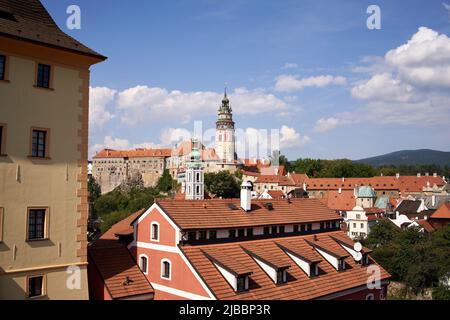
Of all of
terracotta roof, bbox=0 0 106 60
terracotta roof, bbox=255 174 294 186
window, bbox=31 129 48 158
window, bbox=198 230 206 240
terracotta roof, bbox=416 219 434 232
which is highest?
terracotta roof, bbox=0 0 106 60

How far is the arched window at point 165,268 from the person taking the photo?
70.2 ft

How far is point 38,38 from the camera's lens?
15094 mm

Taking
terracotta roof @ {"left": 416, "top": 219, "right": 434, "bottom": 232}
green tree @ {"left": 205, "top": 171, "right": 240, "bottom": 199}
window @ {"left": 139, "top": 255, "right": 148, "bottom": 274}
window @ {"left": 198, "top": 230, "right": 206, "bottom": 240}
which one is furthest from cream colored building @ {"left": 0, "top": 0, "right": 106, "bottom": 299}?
green tree @ {"left": 205, "top": 171, "right": 240, "bottom": 199}

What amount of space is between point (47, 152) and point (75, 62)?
11.3ft

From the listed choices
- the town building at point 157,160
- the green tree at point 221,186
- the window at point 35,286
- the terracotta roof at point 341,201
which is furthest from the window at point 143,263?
the town building at point 157,160

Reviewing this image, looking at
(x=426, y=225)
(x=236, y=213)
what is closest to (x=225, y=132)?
(x=426, y=225)

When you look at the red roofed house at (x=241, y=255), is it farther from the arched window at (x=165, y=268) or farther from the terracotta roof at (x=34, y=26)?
the terracotta roof at (x=34, y=26)

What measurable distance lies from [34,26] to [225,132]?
122033mm

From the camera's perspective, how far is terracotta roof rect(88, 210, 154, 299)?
769 inches

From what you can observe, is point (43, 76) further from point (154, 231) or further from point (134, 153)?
point (134, 153)

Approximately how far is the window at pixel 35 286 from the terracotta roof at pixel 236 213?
7.27 meters

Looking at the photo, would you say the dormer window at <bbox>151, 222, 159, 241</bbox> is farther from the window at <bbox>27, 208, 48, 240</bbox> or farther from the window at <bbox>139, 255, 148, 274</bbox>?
the window at <bbox>27, 208, 48, 240</bbox>

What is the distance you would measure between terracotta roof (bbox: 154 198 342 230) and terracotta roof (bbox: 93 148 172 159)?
360 ft
